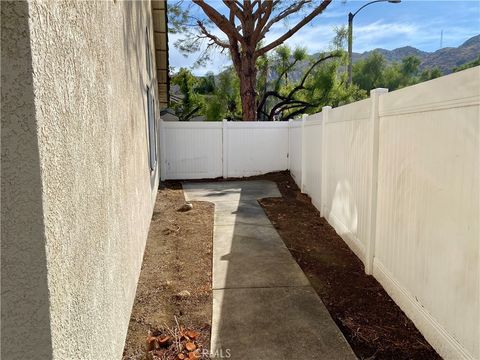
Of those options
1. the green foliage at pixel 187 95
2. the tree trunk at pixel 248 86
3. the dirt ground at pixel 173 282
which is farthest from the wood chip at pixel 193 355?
the green foliage at pixel 187 95

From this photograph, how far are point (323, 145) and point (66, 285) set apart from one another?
5891 mm

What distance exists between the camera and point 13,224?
1.30 metres

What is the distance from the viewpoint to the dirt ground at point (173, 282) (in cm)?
330

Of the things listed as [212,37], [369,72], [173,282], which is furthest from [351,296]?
[369,72]

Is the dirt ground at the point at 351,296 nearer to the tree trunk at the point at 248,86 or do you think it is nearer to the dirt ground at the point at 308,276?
the dirt ground at the point at 308,276

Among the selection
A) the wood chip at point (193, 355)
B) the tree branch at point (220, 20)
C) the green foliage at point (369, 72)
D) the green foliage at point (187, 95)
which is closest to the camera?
the wood chip at point (193, 355)

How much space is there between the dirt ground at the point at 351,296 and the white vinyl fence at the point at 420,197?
0.44 ft

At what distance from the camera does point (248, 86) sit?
15.7 m

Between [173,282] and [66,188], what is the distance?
2.98m

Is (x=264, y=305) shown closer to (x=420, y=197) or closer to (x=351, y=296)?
(x=351, y=296)

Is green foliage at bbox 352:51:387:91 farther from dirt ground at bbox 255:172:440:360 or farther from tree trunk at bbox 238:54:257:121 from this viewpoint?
dirt ground at bbox 255:172:440:360

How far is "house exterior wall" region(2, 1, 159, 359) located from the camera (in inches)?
51.3

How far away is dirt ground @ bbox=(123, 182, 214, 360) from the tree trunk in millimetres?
9443

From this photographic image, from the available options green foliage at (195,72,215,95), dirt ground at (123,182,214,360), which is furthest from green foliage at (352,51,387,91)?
dirt ground at (123,182,214,360)
